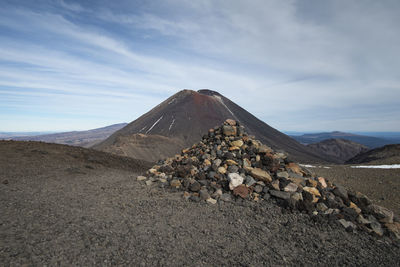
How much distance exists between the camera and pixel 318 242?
516 cm

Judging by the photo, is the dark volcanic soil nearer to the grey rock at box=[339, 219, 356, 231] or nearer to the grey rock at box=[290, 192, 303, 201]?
the grey rock at box=[339, 219, 356, 231]

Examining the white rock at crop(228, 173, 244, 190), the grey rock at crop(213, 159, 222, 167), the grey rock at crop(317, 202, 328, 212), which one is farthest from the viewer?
the grey rock at crop(213, 159, 222, 167)

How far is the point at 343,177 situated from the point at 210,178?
9503 mm

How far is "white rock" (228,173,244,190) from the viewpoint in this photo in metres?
7.45

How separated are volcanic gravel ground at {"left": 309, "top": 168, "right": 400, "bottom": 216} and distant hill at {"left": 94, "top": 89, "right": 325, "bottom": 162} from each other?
21561 millimetres

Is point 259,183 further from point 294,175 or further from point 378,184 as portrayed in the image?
point 378,184

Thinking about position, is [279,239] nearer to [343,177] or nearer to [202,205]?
[202,205]

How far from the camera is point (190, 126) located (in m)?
50.7

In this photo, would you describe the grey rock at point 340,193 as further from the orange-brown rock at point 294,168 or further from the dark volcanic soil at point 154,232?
the dark volcanic soil at point 154,232

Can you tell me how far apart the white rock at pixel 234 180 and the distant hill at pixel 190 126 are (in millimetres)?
22907

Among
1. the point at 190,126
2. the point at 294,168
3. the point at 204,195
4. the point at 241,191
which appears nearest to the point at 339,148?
the point at 190,126

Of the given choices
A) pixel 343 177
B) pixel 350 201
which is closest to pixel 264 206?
pixel 350 201

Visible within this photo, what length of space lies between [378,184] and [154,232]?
38.1 ft

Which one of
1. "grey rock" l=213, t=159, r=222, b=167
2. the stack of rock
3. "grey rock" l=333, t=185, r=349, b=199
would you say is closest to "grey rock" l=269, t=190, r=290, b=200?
the stack of rock
